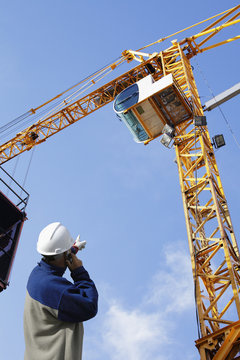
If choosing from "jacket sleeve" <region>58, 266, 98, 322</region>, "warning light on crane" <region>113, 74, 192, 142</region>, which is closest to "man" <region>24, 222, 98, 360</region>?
"jacket sleeve" <region>58, 266, 98, 322</region>

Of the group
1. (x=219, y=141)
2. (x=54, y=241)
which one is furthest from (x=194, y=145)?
(x=54, y=241)

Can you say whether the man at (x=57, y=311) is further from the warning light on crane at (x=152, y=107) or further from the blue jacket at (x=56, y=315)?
the warning light on crane at (x=152, y=107)

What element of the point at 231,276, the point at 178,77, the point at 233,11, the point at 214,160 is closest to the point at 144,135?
the point at 214,160

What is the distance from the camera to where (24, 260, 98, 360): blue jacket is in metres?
3.76

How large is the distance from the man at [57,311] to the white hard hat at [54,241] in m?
0.06

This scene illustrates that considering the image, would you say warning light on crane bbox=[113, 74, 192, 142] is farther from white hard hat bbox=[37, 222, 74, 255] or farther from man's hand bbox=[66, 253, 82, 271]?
man's hand bbox=[66, 253, 82, 271]

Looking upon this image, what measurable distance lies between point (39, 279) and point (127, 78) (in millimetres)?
23232

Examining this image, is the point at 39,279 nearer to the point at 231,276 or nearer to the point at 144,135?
the point at 231,276

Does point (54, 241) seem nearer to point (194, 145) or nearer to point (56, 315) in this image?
point (56, 315)

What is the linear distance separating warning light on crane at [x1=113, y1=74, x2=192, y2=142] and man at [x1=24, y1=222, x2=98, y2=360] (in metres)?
11.8

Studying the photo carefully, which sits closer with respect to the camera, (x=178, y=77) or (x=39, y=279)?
(x=39, y=279)

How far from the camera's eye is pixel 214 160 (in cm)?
1515

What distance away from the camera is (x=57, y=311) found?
3.82 m

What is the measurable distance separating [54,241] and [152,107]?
38.4ft
